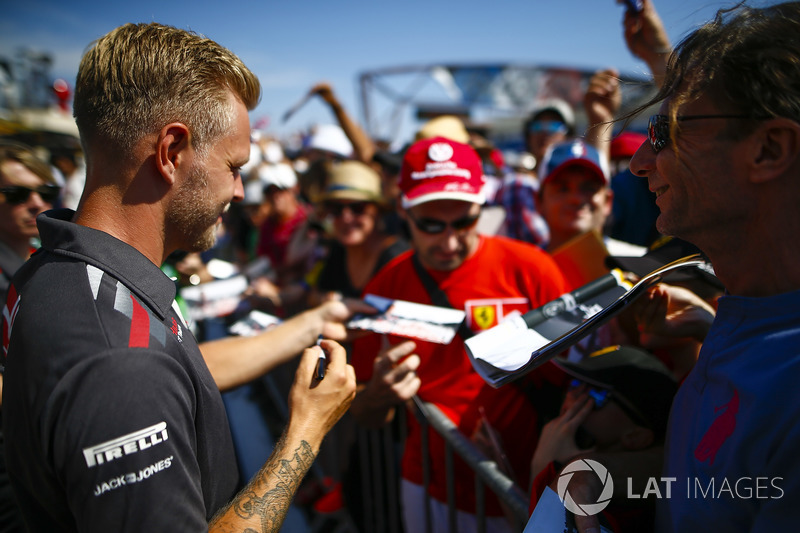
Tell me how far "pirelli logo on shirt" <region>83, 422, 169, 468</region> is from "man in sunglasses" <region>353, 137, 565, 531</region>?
124 cm

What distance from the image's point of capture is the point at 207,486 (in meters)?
1.34

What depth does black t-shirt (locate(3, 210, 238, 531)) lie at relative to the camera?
39.8 inches

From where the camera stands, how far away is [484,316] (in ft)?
8.13

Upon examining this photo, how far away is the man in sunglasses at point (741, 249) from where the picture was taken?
37.1 inches

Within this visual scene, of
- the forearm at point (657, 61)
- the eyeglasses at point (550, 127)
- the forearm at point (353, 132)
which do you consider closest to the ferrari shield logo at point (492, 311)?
the forearm at point (657, 61)

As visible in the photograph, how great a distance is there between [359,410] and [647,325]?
1.46m

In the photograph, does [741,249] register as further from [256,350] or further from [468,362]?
[256,350]

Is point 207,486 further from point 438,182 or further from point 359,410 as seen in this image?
point 438,182

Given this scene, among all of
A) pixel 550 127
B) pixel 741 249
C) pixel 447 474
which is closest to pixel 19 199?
pixel 447 474

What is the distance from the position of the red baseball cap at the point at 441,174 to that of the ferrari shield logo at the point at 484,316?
603 millimetres

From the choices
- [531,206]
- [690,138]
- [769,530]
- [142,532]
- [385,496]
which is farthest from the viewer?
[531,206]

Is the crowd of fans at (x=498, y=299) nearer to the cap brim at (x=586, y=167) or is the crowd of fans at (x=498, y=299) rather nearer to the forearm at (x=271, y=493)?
the cap brim at (x=586, y=167)

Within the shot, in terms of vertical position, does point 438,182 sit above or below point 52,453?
above

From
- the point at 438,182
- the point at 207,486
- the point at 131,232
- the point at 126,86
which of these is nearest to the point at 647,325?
A: the point at 438,182
